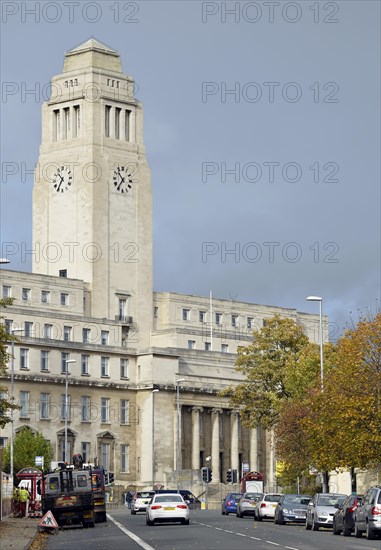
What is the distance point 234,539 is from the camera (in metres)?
55.7

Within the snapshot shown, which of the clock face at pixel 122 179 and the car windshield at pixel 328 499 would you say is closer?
the car windshield at pixel 328 499

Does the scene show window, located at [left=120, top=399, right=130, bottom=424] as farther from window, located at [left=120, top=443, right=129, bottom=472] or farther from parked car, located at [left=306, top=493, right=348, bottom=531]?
parked car, located at [left=306, top=493, right=348, bottom=531]

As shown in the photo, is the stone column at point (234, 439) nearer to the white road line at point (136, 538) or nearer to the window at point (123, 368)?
the window at point (123, 368)

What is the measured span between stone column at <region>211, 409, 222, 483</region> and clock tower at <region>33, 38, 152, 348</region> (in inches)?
435

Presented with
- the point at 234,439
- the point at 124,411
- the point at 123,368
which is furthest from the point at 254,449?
the point at 123,368

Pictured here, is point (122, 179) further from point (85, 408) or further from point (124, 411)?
point (85, 408)

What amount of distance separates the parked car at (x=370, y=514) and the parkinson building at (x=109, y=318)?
321ft

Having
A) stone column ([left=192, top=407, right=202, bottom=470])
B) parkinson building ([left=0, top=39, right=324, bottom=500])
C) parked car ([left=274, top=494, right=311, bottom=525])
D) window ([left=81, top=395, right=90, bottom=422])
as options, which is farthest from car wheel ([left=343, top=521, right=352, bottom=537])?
stone column ([left=192, top=407, right=202, bottom=470])

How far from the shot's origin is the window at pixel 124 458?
163500 millimetres

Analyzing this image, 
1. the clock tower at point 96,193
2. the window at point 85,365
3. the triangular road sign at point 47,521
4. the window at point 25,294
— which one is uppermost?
the clock tower at point 96,193

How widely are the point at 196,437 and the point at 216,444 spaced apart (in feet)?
11.9

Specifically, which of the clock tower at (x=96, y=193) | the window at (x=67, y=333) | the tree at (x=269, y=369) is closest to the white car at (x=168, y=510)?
the tree at (x=269, y=369)

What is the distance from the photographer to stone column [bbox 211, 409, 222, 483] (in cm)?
16932

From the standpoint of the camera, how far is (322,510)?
227 feet
